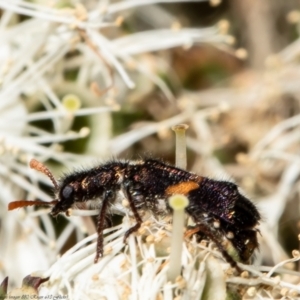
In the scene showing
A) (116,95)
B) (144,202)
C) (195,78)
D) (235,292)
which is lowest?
(235,292)

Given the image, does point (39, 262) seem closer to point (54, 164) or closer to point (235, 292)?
point (54, 164)

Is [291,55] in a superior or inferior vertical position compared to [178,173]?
superior

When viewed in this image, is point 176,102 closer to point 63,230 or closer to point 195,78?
point 195,78

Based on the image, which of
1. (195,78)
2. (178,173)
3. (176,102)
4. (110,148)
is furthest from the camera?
(195,78)

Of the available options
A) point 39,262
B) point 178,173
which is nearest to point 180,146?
point 178,173

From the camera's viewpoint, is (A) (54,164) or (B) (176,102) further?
(B) (176,102)

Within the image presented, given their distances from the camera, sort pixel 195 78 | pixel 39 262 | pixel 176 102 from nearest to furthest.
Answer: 1. pixel 39 262
2. pixel 176 102
3. pixel 195 78

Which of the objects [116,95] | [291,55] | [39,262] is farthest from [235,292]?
[291,55]
